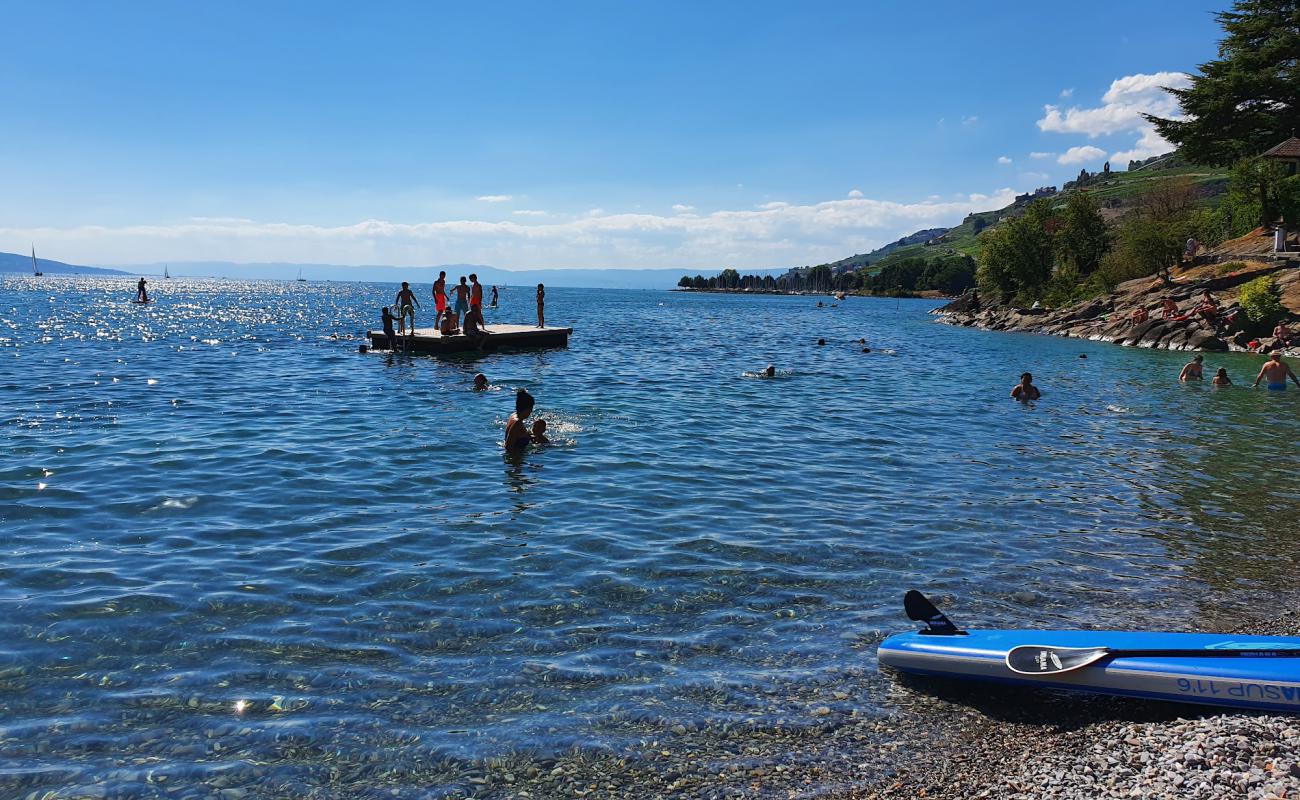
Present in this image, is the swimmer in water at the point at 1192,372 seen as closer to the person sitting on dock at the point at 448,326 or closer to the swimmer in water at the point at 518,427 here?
the swimmer in water at the point at 518,427

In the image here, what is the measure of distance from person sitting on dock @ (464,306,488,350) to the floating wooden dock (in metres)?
0.15

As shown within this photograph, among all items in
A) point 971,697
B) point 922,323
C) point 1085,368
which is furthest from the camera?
point 922,323

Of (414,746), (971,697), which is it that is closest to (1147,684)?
(971,697)

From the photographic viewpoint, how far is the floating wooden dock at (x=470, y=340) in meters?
33.8

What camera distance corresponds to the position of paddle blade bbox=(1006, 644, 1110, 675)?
6500mm

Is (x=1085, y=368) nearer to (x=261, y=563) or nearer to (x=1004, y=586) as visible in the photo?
(x=1004, y=586)

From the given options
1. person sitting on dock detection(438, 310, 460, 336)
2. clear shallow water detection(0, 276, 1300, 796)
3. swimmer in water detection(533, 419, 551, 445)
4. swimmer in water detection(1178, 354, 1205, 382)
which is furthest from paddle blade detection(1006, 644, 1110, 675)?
person sitting on dock detection(438, 310, 460, 336)

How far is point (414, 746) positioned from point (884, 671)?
159 inches

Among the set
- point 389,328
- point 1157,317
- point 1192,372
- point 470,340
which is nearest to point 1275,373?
point 1192,372

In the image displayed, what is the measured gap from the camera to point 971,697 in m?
6.83

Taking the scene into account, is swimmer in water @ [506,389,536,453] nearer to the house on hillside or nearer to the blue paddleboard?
the blue paddleboard

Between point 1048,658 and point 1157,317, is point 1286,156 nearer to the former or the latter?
point 1157,317

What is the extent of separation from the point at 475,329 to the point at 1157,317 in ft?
127

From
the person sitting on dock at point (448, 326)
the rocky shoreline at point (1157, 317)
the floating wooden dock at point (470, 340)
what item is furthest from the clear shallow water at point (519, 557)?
the rocky shoreline at point (1157, 317)
